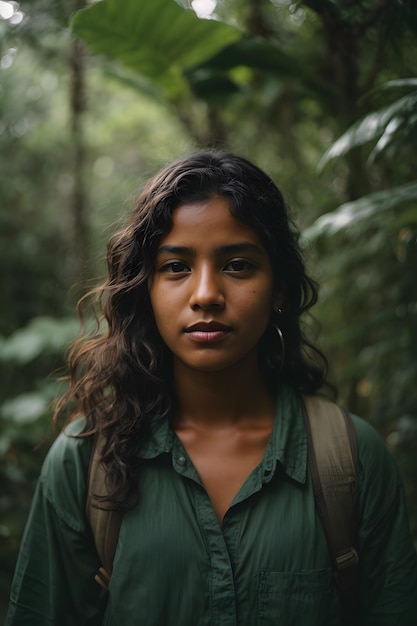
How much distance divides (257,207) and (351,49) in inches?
76.6

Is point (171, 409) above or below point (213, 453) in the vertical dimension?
above

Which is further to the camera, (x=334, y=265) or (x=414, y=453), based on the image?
(x=334, y=265)

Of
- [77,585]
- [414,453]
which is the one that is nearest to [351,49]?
[414,453]

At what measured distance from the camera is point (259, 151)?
4852 millimetres

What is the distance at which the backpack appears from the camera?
1756 millimetres

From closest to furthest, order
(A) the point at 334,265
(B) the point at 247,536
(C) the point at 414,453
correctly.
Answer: (B) the point at 247,536
(C) the point at 414,453
(A) the point at 334,265

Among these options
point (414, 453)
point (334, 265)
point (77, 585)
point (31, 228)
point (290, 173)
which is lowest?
point (77, 585)

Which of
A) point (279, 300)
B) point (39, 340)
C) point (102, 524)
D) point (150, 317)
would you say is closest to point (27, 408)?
point (39, 340)

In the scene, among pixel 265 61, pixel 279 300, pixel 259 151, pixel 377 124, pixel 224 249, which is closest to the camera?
pixel 224 249

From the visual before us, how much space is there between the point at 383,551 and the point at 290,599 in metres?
0.34

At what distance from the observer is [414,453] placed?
2.96 meters

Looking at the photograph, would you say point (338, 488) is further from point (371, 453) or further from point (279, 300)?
point (279, 300)

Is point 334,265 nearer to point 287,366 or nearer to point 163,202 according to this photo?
point 287,366

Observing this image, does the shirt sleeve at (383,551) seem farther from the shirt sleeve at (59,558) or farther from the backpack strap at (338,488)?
the shirt sleeve at (59,558)
